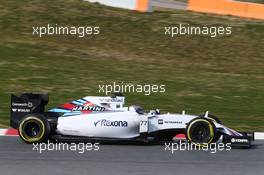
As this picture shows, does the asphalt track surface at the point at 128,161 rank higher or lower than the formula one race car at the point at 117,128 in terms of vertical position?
lower

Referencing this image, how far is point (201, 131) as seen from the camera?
937cm

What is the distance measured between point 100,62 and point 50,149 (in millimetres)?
10879

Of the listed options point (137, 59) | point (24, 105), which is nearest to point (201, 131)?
Result: point (24, 105)

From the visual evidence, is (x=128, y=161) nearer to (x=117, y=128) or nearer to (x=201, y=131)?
(x=117, y=128)

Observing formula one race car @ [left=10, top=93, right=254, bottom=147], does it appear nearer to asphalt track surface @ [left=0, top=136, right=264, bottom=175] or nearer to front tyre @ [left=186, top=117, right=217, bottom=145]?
front tyre @ [left=186, top=117, right=217, bottom=145]

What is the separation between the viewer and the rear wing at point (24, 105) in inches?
390

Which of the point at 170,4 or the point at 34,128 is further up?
the point at 170,4

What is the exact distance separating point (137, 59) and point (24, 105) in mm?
10853

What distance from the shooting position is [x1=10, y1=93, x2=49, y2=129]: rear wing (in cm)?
991

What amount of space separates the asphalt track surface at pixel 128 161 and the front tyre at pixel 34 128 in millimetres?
170

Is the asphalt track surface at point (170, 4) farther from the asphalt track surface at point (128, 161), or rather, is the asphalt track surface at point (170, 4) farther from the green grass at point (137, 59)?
the asphalt track surface at point (128, 161)

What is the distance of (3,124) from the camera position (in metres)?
12.1

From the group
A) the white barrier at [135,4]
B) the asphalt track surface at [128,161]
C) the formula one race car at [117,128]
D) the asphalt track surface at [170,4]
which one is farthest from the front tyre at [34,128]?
the asphalt track surface at [170,4]

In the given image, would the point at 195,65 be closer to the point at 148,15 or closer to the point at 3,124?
the point at 148,15
